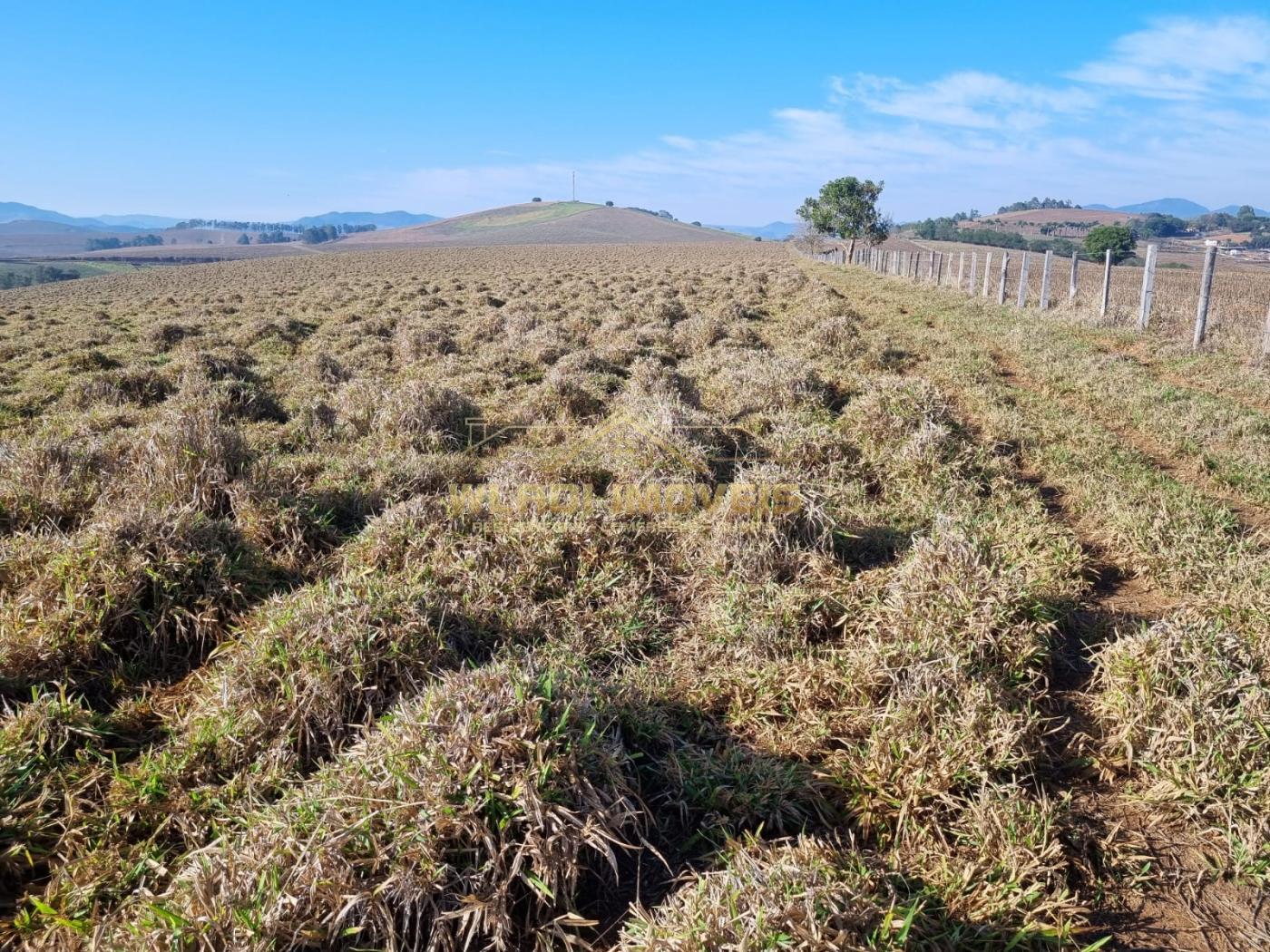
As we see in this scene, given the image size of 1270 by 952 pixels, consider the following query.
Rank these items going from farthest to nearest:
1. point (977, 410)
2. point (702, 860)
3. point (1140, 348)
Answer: point (1140, 348) < point (977, 410) < point (702, 860)

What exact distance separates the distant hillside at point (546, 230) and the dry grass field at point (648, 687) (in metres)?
95.5

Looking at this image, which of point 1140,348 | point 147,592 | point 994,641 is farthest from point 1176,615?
point 1140,348

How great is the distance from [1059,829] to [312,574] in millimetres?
3880

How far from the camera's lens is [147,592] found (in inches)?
138

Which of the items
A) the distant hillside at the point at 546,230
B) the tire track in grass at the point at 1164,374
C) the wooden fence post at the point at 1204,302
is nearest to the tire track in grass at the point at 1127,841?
the tire track in grass at the point at 1164,374

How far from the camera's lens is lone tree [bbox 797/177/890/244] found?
48.4 metres

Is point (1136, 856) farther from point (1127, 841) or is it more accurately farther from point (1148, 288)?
point (1148, 288)

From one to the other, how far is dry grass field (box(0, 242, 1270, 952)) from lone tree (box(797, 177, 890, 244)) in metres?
46.4

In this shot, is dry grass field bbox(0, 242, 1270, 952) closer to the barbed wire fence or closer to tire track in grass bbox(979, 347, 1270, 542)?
tire track in grass bbox(979, 347, 1270, 542)

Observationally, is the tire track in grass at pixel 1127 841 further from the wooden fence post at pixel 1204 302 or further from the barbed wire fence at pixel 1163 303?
the wooden fence post at pixel 1204 302

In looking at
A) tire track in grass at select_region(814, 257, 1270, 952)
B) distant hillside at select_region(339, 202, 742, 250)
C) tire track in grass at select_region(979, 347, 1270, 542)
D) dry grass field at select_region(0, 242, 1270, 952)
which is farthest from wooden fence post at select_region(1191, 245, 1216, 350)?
distant hillside at select_region(339, 202, 742, 250)

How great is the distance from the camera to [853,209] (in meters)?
48.4

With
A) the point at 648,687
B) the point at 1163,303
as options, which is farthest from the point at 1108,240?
the point at 648,687

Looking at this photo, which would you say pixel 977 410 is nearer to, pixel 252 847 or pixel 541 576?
pixel 541 576
